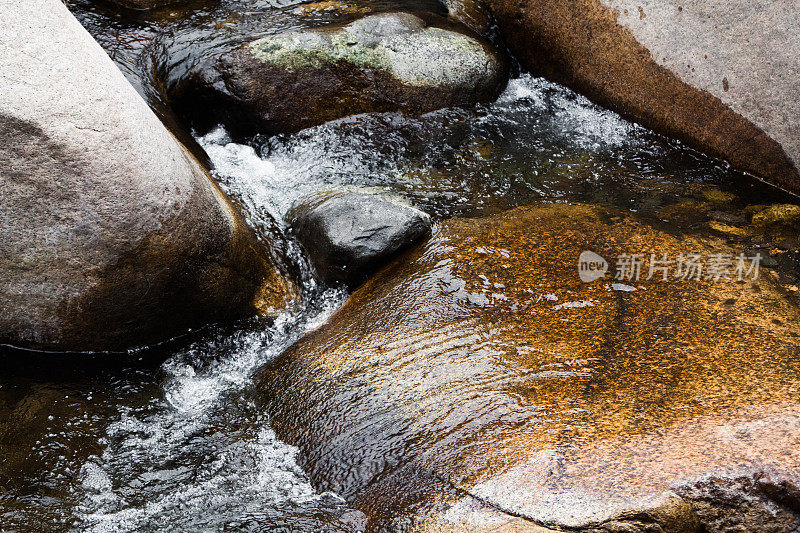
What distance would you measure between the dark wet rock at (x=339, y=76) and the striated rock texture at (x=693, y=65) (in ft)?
2.41

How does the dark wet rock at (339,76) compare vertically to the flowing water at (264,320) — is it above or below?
above

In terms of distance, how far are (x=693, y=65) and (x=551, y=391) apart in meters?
3.78

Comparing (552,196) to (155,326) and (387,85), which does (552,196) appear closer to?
(387,85)

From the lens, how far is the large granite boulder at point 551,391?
2.57 metres

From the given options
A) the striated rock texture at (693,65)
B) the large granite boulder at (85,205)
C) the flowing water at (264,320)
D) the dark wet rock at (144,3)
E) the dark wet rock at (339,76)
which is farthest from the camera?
the dark wet rock at (144,3)

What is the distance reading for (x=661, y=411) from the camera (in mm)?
2881

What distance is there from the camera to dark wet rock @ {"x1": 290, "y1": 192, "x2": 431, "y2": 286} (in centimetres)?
420

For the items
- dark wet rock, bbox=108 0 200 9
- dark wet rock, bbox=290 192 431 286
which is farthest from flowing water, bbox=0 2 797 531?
dark wet rock, bbox=108 0 200 9

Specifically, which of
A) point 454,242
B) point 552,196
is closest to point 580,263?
point 454,242

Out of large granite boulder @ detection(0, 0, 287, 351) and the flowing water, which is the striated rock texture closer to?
the flowing water

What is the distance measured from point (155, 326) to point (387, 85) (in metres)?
3.33

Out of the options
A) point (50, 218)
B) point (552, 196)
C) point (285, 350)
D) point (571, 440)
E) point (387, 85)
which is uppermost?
point (387, 85)

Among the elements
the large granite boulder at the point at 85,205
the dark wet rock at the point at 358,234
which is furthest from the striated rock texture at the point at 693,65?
the large granite boulder at the point at 85,205

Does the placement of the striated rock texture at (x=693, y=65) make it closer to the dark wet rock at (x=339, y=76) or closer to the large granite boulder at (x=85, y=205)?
the dark wet rock at (x=339, y=76)
